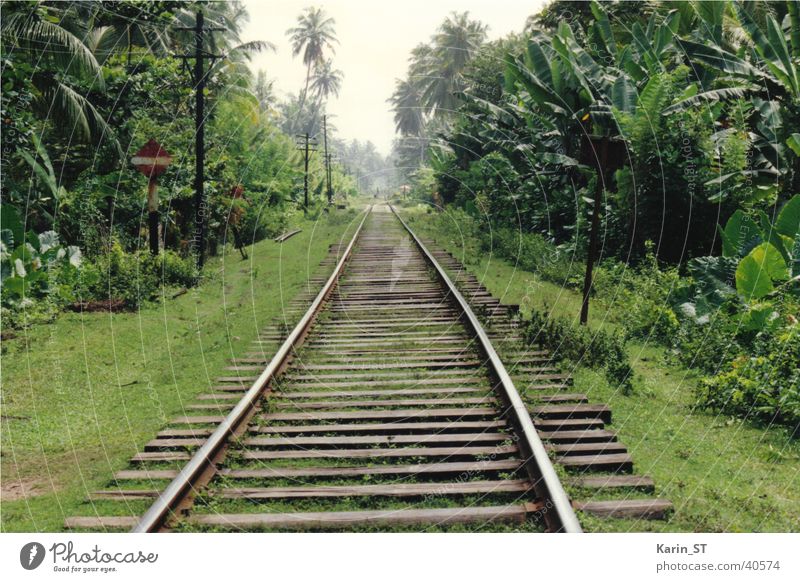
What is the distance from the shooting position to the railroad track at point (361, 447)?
4.10 meters

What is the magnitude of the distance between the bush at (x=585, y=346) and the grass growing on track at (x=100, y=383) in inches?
133

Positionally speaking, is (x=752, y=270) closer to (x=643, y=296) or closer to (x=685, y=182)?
(x=643, y=296)

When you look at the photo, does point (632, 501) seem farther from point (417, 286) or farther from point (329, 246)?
point (329, 246)

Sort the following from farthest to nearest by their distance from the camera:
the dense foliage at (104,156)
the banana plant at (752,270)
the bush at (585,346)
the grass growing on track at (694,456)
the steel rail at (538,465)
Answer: the dense foliage at (104,156) → the banana plant at (752,270) → the bush at (585,346) → the grass growing on track at (694,456) → the steel rail at (538,465)

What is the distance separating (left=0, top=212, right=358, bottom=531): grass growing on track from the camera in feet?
16.4

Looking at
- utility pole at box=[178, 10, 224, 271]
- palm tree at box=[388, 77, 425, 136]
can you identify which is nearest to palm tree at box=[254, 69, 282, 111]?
palm tree at box=[388, 77, 425, 136]

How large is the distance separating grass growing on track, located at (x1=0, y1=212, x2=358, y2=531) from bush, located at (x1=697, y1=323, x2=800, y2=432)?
451 cm

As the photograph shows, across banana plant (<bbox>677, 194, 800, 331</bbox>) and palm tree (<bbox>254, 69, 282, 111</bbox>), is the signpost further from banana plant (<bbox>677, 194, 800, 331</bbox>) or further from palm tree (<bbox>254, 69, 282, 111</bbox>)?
palm tree (<bbox>254, 69, 282, 111</bbox>)

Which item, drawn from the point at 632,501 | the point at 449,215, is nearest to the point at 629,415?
the point at 632,501

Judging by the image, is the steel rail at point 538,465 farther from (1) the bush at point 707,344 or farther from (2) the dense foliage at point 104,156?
(2) the dense foliage at point 104,156

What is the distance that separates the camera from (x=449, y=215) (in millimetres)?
24531

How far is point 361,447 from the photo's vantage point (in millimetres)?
5234

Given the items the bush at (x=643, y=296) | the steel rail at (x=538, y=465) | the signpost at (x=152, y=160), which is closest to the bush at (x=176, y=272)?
the signpost at (x=152, y=160)

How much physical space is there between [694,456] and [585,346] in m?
2.54
